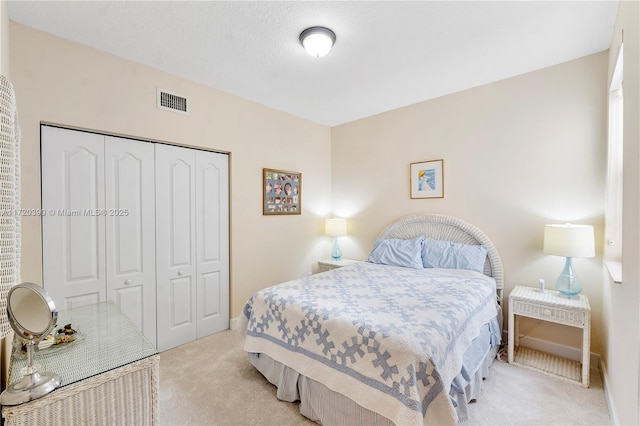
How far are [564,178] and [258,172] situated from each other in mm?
3179

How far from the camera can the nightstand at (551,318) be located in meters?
A: 2.25

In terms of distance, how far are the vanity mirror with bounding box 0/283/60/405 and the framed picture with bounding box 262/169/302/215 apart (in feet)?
8.95

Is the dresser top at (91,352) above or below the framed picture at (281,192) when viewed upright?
below

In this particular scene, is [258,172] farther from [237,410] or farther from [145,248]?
[237,410]

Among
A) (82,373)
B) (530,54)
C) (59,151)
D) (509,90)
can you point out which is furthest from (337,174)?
(82,373)

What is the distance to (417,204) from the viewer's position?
12.1 ft

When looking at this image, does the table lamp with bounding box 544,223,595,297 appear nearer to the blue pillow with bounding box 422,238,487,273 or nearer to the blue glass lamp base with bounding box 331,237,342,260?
the blue pillow with bounding box 422,238,487,273

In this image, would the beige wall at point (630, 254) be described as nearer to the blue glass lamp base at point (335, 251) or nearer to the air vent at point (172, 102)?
the blue glass lamp base at point (335, 251)

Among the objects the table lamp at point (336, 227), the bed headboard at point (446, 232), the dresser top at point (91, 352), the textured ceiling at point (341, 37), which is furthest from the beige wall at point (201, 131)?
the bed headboard at point (446, 232)

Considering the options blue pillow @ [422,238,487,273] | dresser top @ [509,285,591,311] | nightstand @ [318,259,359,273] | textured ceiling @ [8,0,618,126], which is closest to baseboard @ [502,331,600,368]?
dresser top @ [509,285,591,311]

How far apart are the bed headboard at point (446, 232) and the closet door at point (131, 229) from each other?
8.90ft

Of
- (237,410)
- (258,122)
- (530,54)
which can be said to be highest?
(530,54)

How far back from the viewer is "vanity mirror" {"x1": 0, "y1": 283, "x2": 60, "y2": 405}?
956 millimetres

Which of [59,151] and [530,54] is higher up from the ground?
[530,54]
